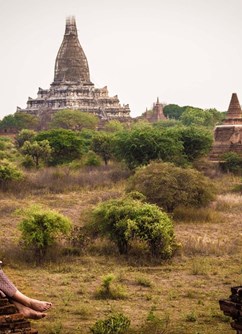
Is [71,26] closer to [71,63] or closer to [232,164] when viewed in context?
[71,63]

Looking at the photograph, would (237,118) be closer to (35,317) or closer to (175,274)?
(175,274)

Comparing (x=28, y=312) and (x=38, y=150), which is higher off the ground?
(x=38, y=150)

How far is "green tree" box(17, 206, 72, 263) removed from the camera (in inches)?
835

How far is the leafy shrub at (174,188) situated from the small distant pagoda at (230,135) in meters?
16.5

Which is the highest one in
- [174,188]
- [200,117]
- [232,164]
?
[200,117]

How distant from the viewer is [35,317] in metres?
7.20

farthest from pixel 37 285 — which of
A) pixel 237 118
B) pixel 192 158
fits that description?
pixel 237 118

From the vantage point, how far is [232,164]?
43500mm

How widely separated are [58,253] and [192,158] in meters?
23.5

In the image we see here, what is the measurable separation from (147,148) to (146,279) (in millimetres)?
21807

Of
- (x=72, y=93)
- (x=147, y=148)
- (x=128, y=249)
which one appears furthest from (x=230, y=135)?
(x=72, y=93)

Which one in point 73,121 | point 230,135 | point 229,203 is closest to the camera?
point 229,203

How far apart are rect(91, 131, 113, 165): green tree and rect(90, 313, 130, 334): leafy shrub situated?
33.7m

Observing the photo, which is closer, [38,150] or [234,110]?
[38,150]
